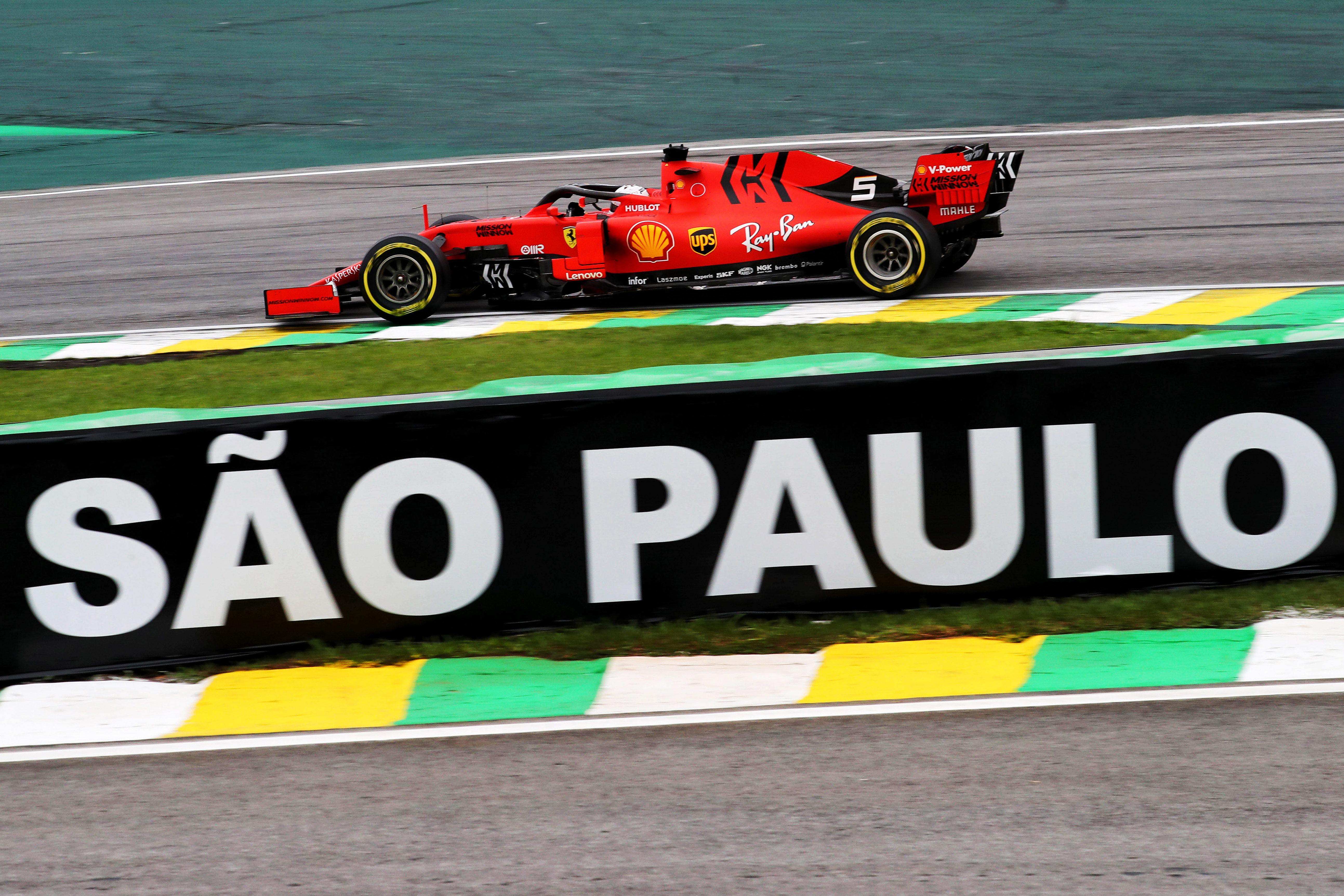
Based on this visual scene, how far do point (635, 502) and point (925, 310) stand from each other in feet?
24.4

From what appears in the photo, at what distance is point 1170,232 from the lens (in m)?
14.9

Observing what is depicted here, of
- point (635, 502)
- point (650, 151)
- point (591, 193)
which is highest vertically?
point (650, 151)

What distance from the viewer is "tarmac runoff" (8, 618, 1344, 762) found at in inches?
189

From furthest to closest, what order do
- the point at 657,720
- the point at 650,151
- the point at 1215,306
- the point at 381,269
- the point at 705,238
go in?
1. the point at 650,151
2. the point at 381,269
3. the point at 705,238
4. the point at 1215,306
5. the point at 657,720

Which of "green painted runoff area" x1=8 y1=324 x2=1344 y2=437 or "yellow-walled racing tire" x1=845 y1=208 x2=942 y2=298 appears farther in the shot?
"yellow-walled racing tire" x1=845 y1=208 x2=942 y2=298

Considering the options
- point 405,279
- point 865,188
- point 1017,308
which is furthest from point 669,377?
point 405,279

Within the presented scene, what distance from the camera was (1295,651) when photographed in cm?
511

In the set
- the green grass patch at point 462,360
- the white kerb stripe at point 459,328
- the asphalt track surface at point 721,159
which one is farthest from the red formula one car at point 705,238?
the green grass patch at point 462,360

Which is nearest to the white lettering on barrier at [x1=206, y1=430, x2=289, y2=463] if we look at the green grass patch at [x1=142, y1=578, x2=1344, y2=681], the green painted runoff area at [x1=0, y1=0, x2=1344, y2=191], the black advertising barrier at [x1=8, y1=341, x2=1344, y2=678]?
the black advertising barrier at [x1=8, y1=341, x2=1344, y2=678]

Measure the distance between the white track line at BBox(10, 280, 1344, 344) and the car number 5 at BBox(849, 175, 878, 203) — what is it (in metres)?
0.94

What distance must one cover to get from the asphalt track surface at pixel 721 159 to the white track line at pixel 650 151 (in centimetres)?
9

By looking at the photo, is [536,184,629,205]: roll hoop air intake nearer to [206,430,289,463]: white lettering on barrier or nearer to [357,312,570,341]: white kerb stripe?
[357,312,570,341]: white kerb stripe

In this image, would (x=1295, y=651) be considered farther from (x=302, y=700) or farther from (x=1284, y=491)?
(x=302, y=700)

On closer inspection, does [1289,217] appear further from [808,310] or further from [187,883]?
[187,883]
